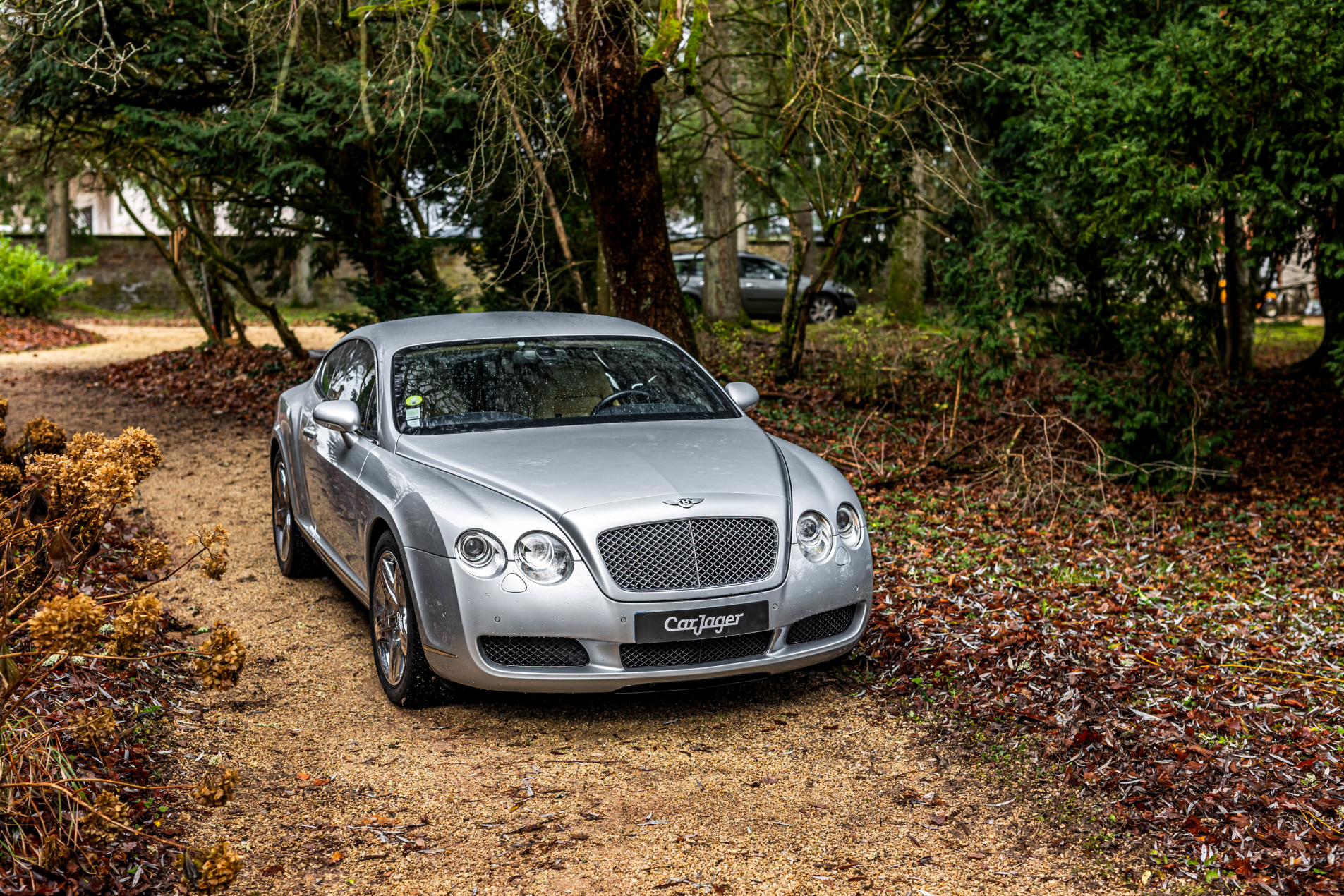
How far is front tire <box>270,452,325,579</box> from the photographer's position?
23.2ft

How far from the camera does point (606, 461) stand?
16.5 feet

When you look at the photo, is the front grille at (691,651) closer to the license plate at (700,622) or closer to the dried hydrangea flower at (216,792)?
the license plate at (700,622)

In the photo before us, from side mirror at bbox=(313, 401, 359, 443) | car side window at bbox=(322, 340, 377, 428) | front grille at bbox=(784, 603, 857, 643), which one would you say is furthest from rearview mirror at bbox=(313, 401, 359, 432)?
front grille at bbox=(784, 603, 857, 643)

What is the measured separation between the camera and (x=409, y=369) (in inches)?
229

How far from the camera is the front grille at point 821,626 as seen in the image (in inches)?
191

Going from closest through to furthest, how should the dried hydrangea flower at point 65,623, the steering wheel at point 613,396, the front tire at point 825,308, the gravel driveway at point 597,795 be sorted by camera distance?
the dried hydrangea flower at point 65,623, the gravel driveway at point 597,795, the steering wheel at point 613,396, the front tire at point 825,308

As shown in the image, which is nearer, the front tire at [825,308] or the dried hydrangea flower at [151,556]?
the dried hydrangea flower at [151,556]

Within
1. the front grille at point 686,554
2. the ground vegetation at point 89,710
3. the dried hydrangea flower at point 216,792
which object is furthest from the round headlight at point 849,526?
the dried hydrangea flower at point 216,792

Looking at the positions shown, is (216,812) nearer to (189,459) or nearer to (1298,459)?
(189,459)

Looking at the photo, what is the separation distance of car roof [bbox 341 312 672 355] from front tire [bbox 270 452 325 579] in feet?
3.72

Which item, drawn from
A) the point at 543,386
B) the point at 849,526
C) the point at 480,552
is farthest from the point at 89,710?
the point at 849,526

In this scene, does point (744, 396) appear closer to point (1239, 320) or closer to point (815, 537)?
point (815, 537)

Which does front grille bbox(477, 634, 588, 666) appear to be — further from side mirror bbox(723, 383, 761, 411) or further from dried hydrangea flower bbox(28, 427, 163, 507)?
side mirror bbox(723, 383, 761, 411)

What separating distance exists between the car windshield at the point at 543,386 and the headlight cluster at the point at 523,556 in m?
1.06
